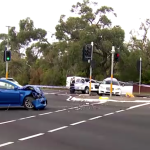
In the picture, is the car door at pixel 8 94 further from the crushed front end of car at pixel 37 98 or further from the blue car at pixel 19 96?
the crushed front end of car at pixel 37 98

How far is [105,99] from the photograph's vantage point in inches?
907

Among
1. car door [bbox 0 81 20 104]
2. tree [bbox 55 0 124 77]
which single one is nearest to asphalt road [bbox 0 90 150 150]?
car door [bbox 0 81 20 104]

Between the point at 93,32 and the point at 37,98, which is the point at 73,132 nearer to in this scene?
the point at 37,98

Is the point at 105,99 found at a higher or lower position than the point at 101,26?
lower

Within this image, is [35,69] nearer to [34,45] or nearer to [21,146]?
[34,45]

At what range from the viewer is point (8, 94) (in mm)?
15633

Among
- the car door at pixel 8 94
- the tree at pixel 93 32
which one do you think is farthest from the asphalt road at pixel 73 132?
the tree at pixel 93 32

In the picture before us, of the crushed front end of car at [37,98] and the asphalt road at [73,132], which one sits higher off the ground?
the crushed front end of car at [37,98]

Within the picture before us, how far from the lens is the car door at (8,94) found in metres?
15.6

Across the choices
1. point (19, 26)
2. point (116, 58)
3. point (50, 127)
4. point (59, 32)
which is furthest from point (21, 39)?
point (50, 127)

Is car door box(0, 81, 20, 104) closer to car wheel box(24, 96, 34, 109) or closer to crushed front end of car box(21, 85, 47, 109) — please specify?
car wheel box(24, 96, 34, 109)

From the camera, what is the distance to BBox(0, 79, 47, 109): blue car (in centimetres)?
1564

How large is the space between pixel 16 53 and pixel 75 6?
79.0 feet

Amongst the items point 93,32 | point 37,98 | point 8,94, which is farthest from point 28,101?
point 93,32
